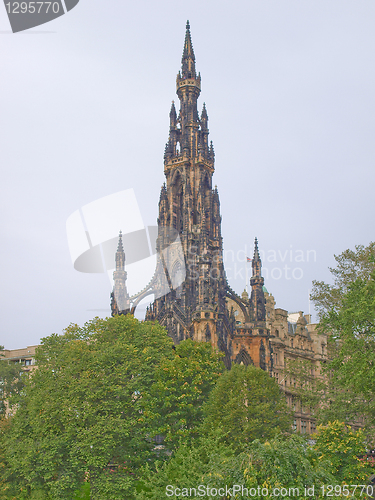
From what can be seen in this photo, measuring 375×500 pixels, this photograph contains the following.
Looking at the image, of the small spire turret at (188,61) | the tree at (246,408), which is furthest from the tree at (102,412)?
the small spire turret at (188,61)

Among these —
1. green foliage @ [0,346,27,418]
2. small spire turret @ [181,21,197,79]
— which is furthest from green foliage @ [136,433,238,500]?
small spire turret @ [181,21,197,79]

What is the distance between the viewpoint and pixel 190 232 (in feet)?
250

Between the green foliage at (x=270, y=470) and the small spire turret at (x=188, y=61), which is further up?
the small spire turret at (x=188, y=61)

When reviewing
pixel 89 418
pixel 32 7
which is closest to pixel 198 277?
pixel 89 418

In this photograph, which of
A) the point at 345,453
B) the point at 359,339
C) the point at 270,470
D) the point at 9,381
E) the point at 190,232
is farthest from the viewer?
the point at 190,232

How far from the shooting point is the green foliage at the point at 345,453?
101ft

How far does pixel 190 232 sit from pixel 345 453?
46.9 metres

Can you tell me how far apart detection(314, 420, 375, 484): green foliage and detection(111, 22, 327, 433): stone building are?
108 ft

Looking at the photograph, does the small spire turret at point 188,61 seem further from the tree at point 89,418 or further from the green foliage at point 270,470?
the green foliage at point 270,470

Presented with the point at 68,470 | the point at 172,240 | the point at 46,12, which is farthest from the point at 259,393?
the point at 172,240

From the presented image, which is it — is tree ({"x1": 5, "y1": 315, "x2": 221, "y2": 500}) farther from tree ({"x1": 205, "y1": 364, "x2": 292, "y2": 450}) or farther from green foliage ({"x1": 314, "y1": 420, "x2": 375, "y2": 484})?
green foliage ({"x1": 314, "y1": 420, "x2": 375, "y2": 484})

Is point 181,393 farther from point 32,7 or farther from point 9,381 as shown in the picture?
point 32,7

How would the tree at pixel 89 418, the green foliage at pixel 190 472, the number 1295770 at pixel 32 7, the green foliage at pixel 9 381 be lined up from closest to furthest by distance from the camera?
the green foliage at pixel 190 472
the number 1295770 at pixel 32 7
the tree at pixel 89 418
the green foliage at pixel 9 381

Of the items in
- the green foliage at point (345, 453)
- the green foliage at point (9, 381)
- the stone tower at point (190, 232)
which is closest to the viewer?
the green foliage at point (345, 453)
